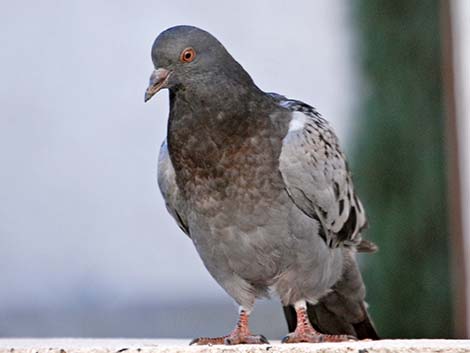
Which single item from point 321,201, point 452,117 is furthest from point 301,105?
point 452,117

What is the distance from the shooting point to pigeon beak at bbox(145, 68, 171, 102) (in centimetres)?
431

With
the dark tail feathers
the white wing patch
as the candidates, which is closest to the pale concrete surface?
the white wing patch

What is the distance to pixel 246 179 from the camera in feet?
15.2

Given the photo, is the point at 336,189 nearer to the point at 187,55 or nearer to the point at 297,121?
Result: the point at 297,121

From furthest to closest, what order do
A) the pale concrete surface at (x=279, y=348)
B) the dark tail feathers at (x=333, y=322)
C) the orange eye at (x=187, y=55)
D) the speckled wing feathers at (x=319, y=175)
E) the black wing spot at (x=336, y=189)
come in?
the dark tail feathers at (x=333, y=322)
the black wing spot at (x=336, y=189)
the speckled wing feathers at (x=319, y=175)
the orange eye at (x=187, y=55)
the pale concrete surface at (x=279, y=348)

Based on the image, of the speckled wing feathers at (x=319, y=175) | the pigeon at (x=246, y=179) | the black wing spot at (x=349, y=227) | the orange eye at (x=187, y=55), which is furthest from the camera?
the black wing spot at (x=349, y=227)

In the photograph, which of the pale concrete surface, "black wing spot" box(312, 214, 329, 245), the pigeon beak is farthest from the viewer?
"black wing spot" box(312, 214, 329, 245)

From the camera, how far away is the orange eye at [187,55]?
4.43 meters

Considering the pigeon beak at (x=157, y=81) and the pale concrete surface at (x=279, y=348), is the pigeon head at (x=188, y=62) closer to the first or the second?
the pigeon beak at (x=157, y=81)

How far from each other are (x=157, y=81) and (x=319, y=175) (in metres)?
0.91

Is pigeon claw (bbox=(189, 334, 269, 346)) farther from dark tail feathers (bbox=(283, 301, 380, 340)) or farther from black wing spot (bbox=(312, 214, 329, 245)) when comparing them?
dark tail feathers (bbox=(283, 301, 380, 340))

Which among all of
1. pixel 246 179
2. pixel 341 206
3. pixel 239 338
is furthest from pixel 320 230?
pixel 239 338

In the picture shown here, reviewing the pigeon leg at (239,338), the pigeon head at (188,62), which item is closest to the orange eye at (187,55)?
the pigeon head at (188,62)

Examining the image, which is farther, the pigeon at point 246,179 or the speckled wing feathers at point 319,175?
the speckled wing feathers at point 319,175
